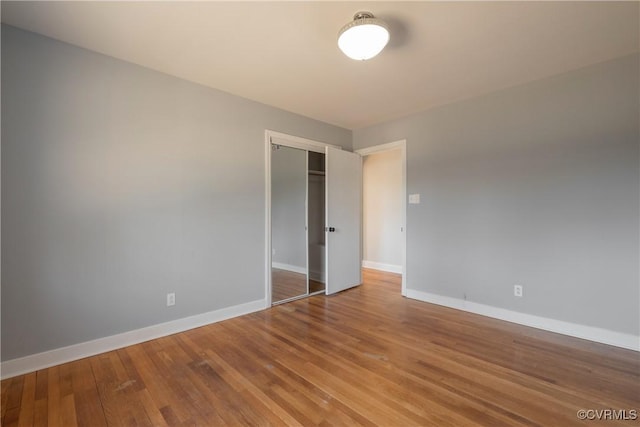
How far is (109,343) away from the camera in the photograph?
233 centimetres

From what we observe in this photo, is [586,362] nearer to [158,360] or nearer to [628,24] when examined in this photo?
[628,24]

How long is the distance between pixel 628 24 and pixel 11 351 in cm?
489

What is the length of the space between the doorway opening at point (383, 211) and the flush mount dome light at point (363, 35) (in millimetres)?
3296

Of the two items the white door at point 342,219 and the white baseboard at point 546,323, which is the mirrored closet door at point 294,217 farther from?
the white baseboard at point 546,323

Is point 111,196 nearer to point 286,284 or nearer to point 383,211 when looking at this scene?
point 286,284

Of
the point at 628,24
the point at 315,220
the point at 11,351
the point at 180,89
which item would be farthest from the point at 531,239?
the point at 11,351

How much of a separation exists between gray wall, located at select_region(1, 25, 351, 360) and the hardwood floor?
0.41 meters

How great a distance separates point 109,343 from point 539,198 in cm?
416

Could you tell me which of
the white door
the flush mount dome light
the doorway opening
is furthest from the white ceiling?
the doorway opening

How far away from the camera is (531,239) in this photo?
9.29 ft

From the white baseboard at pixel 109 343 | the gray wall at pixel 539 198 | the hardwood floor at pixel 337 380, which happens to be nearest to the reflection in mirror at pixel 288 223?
the white baseboard at pixel 109 343

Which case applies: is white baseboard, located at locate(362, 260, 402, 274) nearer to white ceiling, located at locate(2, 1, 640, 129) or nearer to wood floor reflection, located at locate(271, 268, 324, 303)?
wood floor reflection, located at locate(271, 268, 324, 303)

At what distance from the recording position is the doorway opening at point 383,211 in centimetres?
539

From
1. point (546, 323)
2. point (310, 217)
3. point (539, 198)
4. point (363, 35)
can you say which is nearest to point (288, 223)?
point (310, 217)
